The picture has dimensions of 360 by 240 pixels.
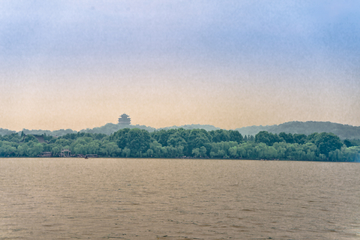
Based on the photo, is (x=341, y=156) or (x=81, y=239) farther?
(x=341, y=156)

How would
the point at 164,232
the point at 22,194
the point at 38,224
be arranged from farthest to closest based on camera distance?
the point at 22,194 → the point at 38,224 → the point at 164,232

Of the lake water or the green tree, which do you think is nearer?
the lake water

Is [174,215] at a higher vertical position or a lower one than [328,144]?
lower

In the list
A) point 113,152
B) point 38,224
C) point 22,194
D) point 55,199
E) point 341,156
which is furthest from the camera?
point 113,152

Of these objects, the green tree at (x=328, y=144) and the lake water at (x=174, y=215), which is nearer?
the lake water at (x=174, y=215)

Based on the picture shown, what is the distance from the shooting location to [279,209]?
30234mm

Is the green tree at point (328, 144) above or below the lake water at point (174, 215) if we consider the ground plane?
above

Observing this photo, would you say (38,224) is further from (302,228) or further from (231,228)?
(302,228)

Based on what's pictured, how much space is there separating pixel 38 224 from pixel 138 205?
30.7 ft

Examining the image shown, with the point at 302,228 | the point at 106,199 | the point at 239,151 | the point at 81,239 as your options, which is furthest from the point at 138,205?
the point at 239,151

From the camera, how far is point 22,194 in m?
36.6

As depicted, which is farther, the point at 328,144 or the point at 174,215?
the point at 328,144

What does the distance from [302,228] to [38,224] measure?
16.6m

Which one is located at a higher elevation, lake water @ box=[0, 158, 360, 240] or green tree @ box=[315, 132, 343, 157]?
green tree @ box=[315, 132, 343, 157]
